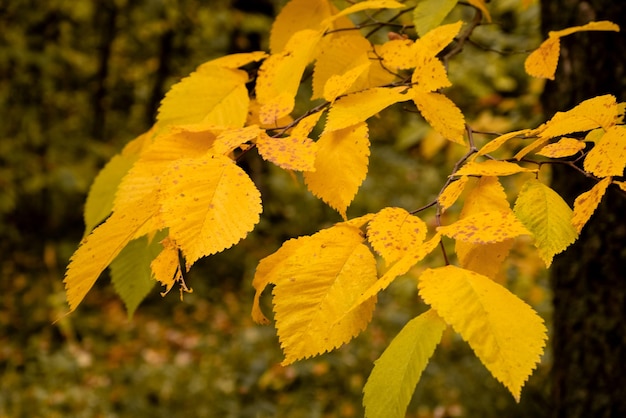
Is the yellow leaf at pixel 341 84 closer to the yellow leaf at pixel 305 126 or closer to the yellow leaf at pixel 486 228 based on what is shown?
the yellow leaf at pixel 305 126

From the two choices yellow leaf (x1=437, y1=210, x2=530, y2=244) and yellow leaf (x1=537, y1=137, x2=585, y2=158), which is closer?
yellow leaf (x1=437, y1=210, x2=530, y2=244)

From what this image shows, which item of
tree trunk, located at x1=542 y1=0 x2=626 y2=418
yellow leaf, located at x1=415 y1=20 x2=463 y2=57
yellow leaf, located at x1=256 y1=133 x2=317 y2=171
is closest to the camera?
yellow leaf, located at x1=256 y1=133 x2=317 y2=171

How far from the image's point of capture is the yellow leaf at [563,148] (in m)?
0.55

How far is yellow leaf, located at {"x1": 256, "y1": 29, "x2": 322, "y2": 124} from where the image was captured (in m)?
0.63

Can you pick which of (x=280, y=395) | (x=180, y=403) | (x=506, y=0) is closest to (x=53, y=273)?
(x=180, y=403)

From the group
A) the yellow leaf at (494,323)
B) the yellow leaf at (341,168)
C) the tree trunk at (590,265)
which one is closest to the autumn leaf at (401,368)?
the yellow leaf at (494,323)

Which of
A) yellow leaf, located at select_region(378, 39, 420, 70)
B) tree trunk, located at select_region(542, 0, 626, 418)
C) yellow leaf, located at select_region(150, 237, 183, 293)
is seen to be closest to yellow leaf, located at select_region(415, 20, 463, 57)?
yellow leaf, located at select_region(378, 39, 420, 70)

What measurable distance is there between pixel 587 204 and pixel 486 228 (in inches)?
4.7

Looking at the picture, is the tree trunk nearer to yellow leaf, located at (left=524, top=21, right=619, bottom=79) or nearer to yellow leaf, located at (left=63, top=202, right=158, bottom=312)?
yellow leaf, located at (left=524, top=21, right=619, bottom=79)

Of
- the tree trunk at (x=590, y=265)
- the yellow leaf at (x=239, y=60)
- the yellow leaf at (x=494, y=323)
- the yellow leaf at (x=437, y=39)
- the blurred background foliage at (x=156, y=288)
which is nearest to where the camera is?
the yellow leaf at (x=494, y=323)

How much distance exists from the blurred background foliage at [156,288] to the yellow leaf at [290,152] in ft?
3.08

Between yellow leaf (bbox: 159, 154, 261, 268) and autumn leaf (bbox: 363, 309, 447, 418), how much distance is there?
0.52 ft

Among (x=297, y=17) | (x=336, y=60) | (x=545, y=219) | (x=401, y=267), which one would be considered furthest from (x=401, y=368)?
(x=297, y=17)

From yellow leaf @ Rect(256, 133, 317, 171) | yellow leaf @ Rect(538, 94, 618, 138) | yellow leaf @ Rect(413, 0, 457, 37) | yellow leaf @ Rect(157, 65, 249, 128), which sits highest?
yellow leaf @ Rect(413, 0, 457, 37)
